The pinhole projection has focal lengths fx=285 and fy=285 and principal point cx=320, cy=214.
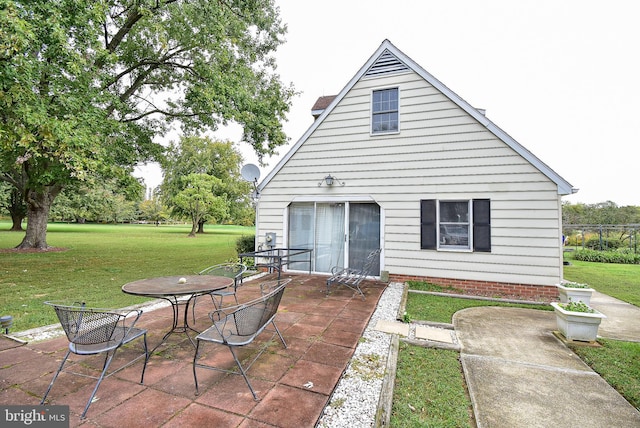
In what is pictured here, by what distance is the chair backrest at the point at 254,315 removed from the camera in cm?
283

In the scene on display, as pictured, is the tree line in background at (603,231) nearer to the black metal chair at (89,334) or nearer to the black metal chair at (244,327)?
the black metal chair at (244,327)

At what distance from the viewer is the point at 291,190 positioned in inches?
350

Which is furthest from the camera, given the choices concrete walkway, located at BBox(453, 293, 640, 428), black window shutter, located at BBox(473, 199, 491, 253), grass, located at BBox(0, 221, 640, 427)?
black window shutter, located at BBox(473, 199, 491, 253)

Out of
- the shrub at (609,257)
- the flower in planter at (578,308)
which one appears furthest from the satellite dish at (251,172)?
the shrub at (609,257)

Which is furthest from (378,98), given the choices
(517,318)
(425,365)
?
(425,365)

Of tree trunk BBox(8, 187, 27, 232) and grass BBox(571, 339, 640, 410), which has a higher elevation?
tree trunk BBox(8, 187, 27, 232)

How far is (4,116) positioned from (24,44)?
2159 mm

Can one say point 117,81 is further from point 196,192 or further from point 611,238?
point 611,238

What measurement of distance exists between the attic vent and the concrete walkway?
647 centimetres

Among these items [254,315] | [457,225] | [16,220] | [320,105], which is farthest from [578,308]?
[16,220]

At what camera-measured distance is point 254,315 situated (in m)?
2.97

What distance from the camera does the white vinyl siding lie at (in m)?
6.70

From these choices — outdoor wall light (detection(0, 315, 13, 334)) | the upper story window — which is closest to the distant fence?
the upper story window

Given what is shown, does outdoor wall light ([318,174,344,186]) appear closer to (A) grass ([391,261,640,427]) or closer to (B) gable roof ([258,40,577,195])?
(B) gable roof ([258,40,577,195])
